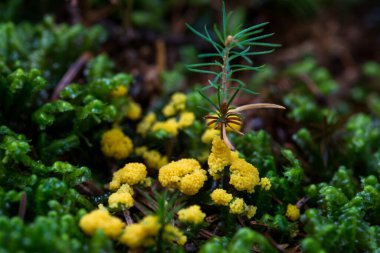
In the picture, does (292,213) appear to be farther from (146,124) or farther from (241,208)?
(146,124)

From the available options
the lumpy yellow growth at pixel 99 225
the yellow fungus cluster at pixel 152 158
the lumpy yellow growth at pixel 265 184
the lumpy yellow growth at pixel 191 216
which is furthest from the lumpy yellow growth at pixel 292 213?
the lumpy yellow growth at pixel 99 225

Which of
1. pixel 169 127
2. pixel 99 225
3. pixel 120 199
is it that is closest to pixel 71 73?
pixel 169 127

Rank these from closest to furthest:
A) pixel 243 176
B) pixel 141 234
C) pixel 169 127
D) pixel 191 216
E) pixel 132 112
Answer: pixel 141 234 → pixel 191 216 → pixel 243 176 → pixel 169 127 → pixel 132 112

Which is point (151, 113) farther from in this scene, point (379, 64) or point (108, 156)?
point (379, 64)

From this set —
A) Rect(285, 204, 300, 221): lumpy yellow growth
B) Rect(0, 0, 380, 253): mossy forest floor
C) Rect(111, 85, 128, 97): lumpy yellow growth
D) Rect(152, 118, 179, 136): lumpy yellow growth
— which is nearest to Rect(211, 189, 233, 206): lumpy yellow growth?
Rect(0, 0, 380, 253): mossy forest floor

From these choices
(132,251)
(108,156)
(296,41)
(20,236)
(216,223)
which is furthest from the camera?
(296,41)

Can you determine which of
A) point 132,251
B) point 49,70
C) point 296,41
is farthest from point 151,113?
point 296,41

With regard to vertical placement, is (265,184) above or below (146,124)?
below
